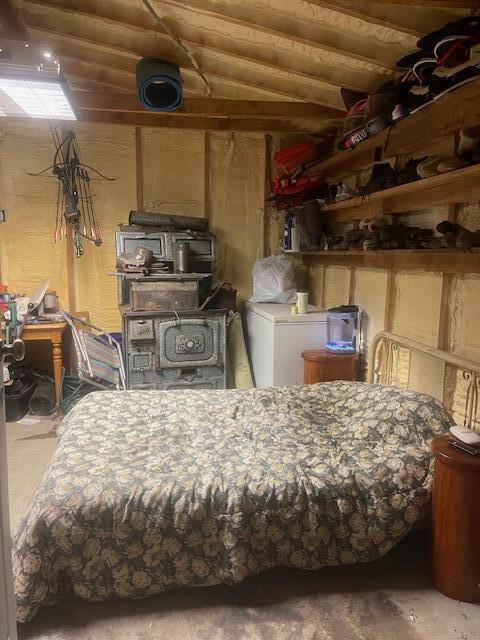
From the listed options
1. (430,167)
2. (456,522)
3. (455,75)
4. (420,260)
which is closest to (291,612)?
(456,522)

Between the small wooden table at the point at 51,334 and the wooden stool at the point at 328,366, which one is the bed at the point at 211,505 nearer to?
the wooden stool at the point at 328,366

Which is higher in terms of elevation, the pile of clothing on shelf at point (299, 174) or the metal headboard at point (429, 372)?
the pile of clothing on shelf at point (299, 174)

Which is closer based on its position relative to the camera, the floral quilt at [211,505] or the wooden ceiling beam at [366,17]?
the floral quilt at [211,505]

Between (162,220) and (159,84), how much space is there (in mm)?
1275

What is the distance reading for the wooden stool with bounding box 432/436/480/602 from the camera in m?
1.79

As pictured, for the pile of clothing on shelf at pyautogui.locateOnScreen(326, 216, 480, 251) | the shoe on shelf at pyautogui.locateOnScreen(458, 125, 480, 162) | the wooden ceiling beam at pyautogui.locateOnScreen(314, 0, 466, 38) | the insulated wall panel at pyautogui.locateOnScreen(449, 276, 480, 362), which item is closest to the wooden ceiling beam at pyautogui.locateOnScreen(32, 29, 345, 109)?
the pile of clothing on shelf at pyautogui.locateOnScreen(326, 216, 480, 251)

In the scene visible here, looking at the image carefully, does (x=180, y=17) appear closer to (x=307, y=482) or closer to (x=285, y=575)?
(x=307, y=482)

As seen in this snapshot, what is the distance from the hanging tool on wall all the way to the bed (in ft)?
7.85

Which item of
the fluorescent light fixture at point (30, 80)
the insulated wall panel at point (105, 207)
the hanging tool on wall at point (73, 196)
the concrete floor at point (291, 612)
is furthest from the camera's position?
the insulated wall panel at point (105, 207)

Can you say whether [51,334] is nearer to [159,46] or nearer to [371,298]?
[159,46]

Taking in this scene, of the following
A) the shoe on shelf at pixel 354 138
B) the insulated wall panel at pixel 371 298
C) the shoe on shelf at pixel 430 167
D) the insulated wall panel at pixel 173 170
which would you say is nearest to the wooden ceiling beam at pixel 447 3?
the shoe on shelf at pixel 430 167

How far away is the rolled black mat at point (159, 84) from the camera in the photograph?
2828mm

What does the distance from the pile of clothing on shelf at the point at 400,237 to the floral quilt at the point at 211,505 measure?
0.80m

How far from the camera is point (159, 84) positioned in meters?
3.02
